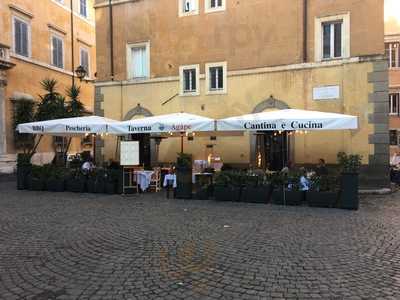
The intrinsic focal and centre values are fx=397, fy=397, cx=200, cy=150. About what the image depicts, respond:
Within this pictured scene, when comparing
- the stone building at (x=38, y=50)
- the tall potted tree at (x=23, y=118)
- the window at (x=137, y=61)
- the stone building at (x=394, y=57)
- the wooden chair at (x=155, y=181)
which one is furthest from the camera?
the stone building at (x=394, y=57)

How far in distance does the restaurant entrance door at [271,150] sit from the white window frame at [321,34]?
3.23m

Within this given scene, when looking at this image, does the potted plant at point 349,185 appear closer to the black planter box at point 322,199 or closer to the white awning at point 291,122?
the black planter box at point 322,199

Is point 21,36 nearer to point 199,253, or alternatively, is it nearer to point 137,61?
point 137,61

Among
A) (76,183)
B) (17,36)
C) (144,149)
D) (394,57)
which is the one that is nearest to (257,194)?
(76,183)

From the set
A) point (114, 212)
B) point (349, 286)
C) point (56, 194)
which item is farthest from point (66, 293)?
point (56, 194)

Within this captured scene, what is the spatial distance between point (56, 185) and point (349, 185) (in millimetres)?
9382

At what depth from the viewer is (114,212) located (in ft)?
31.2

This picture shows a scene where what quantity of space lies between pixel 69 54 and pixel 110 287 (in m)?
25.8

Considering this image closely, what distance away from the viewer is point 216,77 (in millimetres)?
16344

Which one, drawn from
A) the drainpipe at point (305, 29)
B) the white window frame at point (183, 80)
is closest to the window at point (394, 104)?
the drainpipe at point (305, 29)

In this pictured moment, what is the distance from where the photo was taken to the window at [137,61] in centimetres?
1780

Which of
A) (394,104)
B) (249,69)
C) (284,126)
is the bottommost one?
(284,126)

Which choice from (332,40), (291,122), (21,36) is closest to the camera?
(291,122)

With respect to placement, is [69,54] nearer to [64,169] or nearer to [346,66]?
[64,169]
